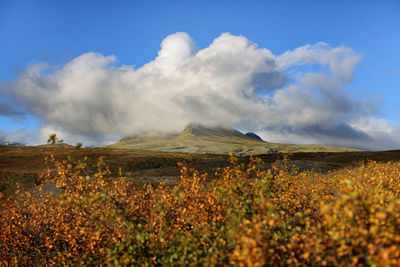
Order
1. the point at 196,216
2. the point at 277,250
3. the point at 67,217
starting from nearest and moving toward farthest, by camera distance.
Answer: the point at 277,250
the point at 196,216
the point at 67,217

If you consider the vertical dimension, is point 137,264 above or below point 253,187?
below

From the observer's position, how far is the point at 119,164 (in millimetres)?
75750

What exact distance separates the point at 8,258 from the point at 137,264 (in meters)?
6.98

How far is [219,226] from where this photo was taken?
8.61 m

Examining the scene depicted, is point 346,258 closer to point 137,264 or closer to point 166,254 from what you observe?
point 166,254

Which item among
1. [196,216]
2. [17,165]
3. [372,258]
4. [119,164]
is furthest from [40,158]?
[372,258]

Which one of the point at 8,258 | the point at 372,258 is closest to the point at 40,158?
the point at 8,258

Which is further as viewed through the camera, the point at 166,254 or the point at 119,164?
the point at 119,164

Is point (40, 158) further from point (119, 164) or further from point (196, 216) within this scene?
point (196, 216)

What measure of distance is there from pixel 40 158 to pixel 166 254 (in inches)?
3505

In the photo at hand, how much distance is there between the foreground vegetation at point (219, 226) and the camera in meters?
5.52

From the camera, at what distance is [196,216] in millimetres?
9344

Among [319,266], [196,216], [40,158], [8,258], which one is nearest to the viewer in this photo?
[319,266]

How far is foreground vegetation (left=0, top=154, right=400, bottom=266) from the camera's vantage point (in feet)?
18.1
